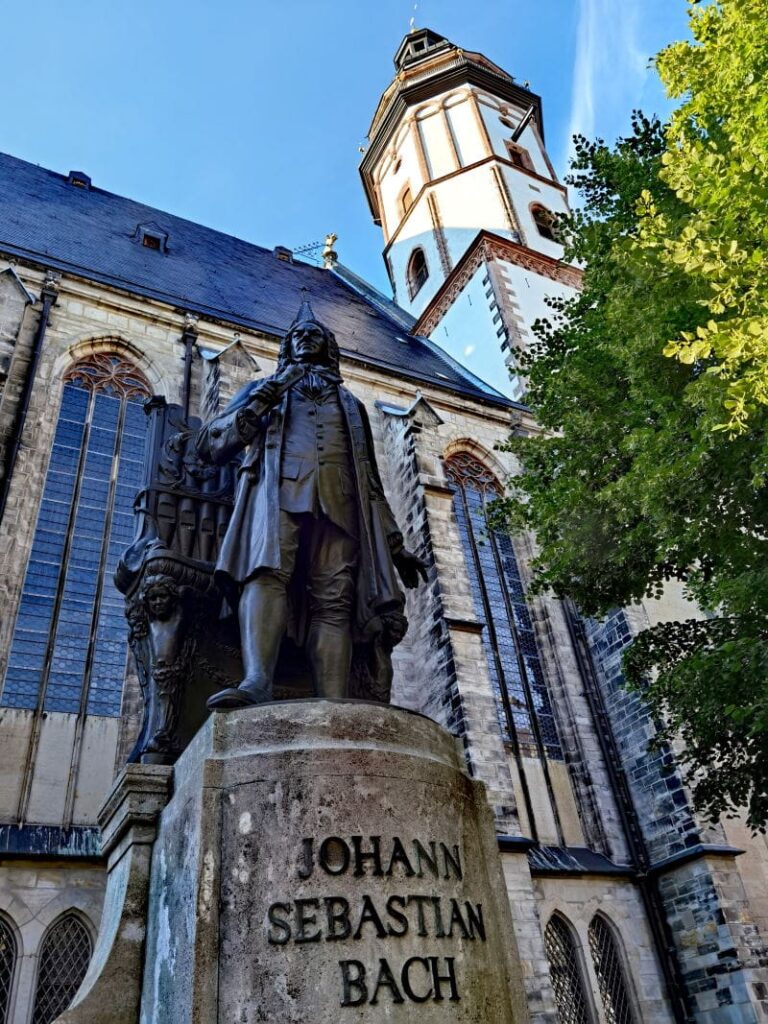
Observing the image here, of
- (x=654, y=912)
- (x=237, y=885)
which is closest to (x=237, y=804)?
(x=237, y=885)

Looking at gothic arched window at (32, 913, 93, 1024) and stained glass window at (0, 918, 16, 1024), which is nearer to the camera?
stained glass window at (0, 918, 16, 1024)

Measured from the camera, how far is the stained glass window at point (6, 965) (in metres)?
6.39

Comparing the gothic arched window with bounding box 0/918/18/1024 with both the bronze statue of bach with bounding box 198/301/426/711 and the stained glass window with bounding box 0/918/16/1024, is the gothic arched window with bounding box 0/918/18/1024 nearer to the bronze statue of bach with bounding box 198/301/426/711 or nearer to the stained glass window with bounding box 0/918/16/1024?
the stained glass window with bounding box 0/918/16/1024

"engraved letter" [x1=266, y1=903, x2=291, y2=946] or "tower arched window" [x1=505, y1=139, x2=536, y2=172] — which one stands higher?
"tower arched window" [x1=505, y1=139, x2=536, y2=172]

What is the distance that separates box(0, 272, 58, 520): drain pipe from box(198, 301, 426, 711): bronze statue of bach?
6816mm

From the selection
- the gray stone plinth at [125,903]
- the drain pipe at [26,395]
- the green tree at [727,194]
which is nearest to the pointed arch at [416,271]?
the drain pipe at [26,395]

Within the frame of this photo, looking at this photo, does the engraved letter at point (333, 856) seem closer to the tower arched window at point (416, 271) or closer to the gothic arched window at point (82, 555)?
the gothic arched window at point (82, 555)

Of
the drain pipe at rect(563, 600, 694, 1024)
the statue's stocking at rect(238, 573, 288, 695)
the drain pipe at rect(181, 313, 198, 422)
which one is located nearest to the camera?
the statue's stocking at rect(238, 573, 288, 695)

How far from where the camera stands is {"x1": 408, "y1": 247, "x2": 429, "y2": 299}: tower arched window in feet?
81.9

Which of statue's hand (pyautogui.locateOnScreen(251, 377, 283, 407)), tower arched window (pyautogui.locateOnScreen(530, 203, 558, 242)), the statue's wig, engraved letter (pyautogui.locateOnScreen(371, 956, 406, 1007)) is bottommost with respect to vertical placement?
engraved letter (pyautogui.locateOnScreen(371, 956, 406, 1007))

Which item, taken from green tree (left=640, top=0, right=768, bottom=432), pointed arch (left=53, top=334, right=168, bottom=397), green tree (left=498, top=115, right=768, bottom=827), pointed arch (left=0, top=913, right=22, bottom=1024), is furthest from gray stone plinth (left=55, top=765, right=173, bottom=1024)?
pointed arch (left=53, top=334, right=168, bottom=397)

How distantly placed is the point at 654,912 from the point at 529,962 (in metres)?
2.90

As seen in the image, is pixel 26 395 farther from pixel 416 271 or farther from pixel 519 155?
pixel 519 155

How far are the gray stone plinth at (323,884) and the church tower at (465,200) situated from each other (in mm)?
15979
